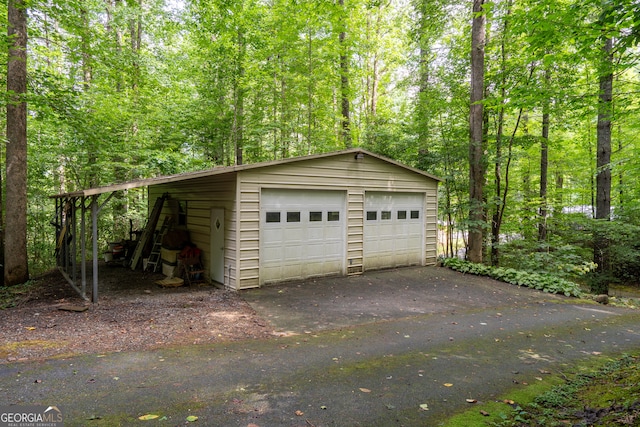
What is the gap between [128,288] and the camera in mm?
7719

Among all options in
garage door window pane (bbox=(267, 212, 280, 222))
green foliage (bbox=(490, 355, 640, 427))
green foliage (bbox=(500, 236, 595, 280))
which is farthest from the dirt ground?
green foliage (bbox=(500, 236, 595, 280))

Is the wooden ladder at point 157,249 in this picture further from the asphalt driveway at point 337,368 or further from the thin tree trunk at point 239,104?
the thin tree trunk at point 239,104

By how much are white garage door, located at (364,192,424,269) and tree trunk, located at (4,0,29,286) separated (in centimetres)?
876

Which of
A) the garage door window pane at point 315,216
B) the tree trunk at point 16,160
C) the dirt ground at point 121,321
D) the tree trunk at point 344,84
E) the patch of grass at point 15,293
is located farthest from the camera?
the tree trunk at point 344,84

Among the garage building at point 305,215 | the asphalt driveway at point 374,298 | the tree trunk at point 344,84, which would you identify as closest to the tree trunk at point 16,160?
the garage building at point 305,215

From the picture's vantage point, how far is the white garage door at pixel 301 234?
8.08m

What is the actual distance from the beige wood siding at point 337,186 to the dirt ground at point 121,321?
1.17m

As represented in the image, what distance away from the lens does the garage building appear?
7660 millimetres

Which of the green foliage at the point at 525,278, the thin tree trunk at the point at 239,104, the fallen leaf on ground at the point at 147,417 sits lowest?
the fallen leaf on ground at the point at 147,417

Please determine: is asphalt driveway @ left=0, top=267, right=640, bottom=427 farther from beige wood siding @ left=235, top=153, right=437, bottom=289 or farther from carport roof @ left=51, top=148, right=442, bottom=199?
carport roof @ left=51, top=148, right=442, bottom=199

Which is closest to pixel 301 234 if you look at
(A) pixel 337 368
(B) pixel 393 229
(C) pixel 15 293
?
(B) pixel 393 229

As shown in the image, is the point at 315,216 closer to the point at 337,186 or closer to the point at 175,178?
the point at 337,186

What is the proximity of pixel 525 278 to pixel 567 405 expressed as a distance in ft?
22.8

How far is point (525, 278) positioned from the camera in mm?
9141
